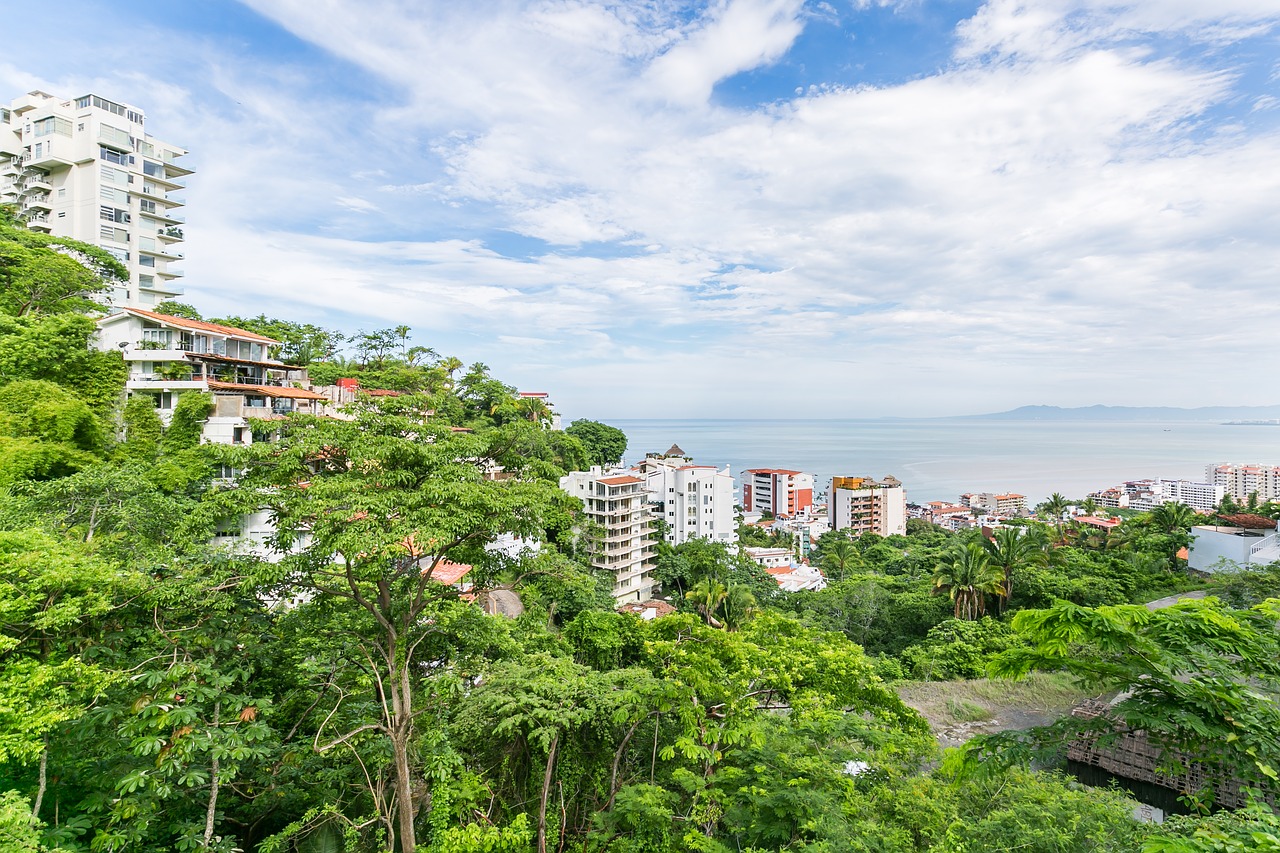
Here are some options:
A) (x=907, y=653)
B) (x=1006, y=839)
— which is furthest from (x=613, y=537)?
(x=1006, y=839)

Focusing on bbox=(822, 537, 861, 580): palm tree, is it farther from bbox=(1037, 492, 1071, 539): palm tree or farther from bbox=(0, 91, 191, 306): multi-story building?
bbox=(0, 91, 191, 306): multi-story building

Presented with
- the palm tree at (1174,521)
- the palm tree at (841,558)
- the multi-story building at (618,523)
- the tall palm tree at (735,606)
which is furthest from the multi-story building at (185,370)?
the palm tree at (1174,521)

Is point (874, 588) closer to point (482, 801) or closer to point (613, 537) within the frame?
point (613, 537)

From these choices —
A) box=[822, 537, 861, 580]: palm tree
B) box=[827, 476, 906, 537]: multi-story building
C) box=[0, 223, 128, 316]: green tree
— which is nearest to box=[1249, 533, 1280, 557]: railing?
box=[822, 537, 861, 580]: palm tree

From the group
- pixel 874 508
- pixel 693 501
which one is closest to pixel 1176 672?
pixel 693 501

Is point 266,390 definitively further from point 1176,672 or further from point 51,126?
point 51,126
